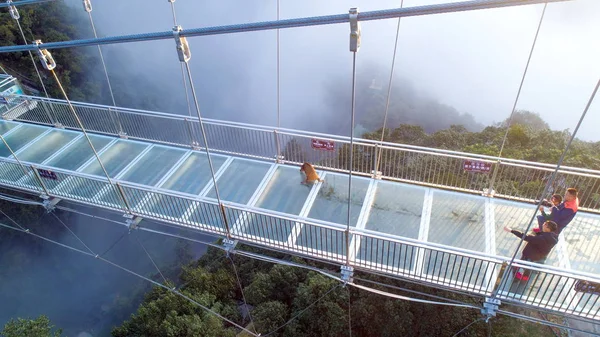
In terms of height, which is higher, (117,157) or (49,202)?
(117,157)

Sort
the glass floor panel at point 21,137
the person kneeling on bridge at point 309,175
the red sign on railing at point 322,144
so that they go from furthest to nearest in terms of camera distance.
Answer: the glass floor panel at point 21,137, the person kneeling on bridge at point 309,175, the red sign on railing at point 322,144

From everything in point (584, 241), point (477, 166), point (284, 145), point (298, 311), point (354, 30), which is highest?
point (354, 30)

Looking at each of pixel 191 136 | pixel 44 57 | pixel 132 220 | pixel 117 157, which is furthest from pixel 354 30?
pixel 117 157

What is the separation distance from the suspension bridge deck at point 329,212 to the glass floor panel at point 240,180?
2 centimetres

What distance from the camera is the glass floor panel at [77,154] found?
808 centimetres

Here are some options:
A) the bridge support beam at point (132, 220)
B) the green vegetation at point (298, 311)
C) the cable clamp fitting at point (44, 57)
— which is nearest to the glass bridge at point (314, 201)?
the bridge support beam at point (132, 220)

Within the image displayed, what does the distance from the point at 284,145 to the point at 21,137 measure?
19.7ft

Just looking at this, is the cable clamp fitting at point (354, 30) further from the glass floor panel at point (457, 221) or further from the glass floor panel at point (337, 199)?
the glass floor panel at point (457, 221)

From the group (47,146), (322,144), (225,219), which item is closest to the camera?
(225,219)

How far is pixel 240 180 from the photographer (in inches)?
292

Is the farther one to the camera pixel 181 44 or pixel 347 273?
pixel 347 273

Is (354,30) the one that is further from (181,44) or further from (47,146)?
(47,146)

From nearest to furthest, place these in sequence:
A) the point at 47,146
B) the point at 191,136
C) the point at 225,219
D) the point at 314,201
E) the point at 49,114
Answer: the point at 225,219 < the point at 314,201 < the point at 191,136 < the point at 47,146 < the point at 49,114

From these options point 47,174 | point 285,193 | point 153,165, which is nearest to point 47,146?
point 47,174
